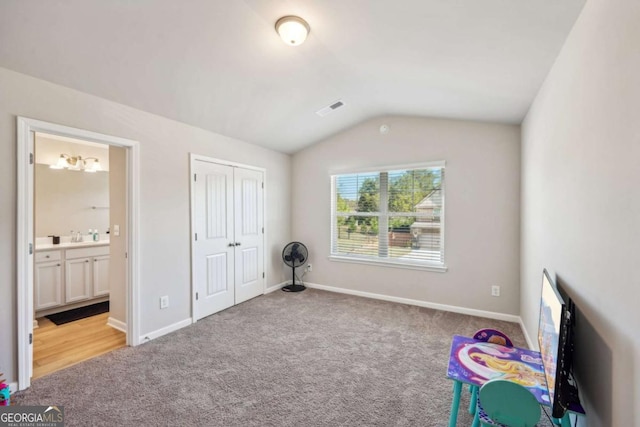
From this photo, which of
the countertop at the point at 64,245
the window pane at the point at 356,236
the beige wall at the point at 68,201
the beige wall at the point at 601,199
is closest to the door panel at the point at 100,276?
the countertop at the point at 64,245

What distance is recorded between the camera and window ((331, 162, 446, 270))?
13.4 ft

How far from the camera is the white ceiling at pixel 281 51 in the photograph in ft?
5.89

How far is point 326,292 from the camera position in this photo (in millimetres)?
4750

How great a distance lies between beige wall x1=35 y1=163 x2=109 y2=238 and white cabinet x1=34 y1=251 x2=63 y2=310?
0.73m

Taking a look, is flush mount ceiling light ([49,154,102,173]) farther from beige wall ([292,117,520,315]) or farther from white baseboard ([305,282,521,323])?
white baseboard ([305,282,521,323])

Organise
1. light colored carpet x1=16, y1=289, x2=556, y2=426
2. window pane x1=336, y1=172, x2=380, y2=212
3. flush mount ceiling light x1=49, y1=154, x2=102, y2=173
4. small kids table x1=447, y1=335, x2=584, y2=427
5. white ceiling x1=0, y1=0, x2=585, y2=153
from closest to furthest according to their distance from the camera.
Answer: small kids table x1=447, y1=335, x2=584, y2=427 < white ceiling x1=0, y1=0, x2=585, y2=153 < light colored carpet x1=16, y1=289, x2=556, y2=426 < flush mount ceiling light x1=49, y1=154, x2=102, y2=173 < window pane x1=336, y1=172, x2=380, y2=212

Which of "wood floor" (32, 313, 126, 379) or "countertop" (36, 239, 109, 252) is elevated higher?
"countertop" (36, 239, 109, 252)

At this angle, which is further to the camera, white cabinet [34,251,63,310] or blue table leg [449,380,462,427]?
white cabinet [34,251,63,310]

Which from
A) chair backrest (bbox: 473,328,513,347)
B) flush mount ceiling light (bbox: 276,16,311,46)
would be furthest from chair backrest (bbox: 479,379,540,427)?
flush mount ceiling light (bbox: 276,16,311,46)

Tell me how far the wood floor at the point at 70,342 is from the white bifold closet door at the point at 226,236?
910 mm

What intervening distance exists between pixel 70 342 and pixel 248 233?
227cm

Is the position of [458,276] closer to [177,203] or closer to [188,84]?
[177,203]

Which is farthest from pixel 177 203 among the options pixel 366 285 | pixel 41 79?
pixel 366 285

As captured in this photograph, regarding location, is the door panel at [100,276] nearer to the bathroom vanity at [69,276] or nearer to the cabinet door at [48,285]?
the bathroom vanity at [69,276]
